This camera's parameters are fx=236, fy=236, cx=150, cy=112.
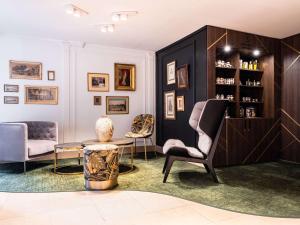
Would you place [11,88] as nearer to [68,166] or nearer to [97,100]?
[97,100]

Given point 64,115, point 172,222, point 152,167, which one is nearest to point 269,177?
point 152,167

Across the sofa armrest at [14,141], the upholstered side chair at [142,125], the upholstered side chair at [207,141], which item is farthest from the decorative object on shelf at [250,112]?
the sofa armrest at [14,141]

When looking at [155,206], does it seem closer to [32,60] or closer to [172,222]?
[172,222]

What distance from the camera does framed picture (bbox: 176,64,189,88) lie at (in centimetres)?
482

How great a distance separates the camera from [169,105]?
5617 millimetres

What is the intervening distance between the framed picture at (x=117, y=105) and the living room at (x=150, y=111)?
0.02 m

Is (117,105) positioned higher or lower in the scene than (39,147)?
higher

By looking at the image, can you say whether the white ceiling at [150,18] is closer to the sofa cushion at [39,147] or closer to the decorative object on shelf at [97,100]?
the decorative object on shelf at [97,100]

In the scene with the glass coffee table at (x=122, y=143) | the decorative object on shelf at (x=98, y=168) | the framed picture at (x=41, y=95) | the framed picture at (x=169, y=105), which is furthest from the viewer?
the framed picture at (x=169, y=105)

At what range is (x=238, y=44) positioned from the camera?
4.52 metres

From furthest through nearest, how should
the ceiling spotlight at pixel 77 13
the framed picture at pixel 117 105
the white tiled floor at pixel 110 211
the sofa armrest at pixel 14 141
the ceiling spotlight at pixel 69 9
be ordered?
the framed picture at pixel 117 105 < the sofa armrest at pixel 14 141 < the ceiling spotlight at pixel 77 13 < the ceiling spotlight at pixel 69 9 < the white tiled floor at pixel 110 211

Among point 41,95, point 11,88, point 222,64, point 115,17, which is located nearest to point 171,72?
point 222,64

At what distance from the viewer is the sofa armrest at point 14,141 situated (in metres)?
3.79

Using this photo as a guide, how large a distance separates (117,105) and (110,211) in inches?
141
